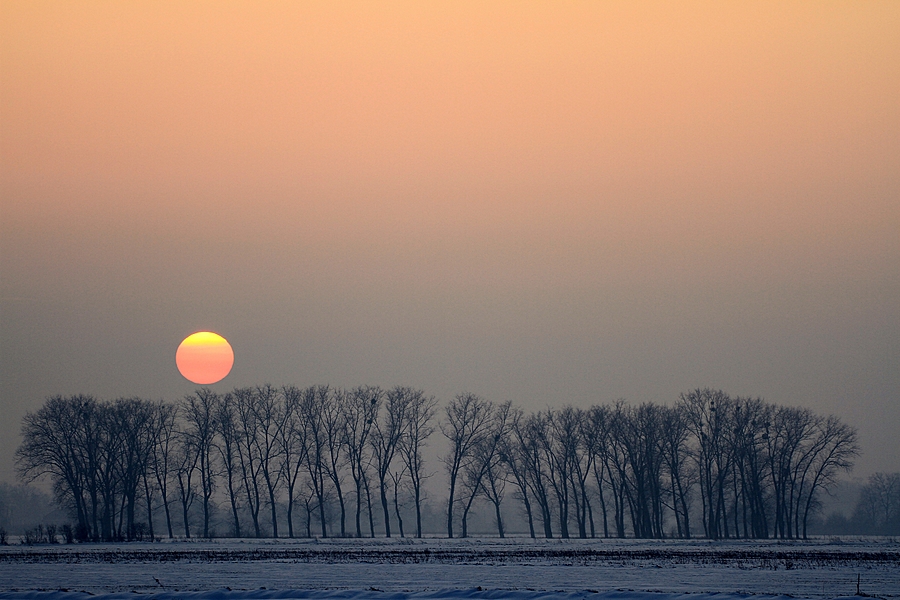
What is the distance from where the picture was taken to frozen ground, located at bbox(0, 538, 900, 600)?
25.1 metres

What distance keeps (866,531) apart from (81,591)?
137718 millimetres

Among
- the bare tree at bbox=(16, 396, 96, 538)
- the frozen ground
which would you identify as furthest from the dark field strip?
the bare tree at bbox=(16, 396, 96, 538)

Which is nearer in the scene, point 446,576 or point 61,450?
point 446,576

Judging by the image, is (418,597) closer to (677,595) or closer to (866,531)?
(677,595)

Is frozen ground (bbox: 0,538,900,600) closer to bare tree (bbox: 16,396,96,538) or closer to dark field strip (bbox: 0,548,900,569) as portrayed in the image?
dark field strip (bbox: 0,548,900,569)

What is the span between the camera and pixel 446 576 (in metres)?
30.6

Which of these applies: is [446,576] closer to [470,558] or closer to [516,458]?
[470,558]

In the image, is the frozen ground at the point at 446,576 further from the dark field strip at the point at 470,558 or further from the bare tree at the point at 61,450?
the bare tree at the point at 61,450

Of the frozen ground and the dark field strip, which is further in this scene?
the dark field strip

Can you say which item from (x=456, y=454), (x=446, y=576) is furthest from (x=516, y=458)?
(x=446, y=576)

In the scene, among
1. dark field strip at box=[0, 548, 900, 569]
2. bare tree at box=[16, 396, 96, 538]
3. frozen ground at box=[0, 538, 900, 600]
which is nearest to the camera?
frozen ground at box=[0, 538, 900, 600]

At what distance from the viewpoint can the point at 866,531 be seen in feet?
435

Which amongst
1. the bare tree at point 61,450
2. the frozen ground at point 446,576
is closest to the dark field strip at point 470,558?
the frozen ground at point 446,576

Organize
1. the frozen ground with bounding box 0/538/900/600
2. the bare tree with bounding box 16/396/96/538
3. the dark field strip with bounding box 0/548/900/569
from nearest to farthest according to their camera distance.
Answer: the frozen ground with bounding box 0/538/900/600
the dark field strip with bounding box 0/548/900/569
the bare tree with bounding box 16/396/96/538
